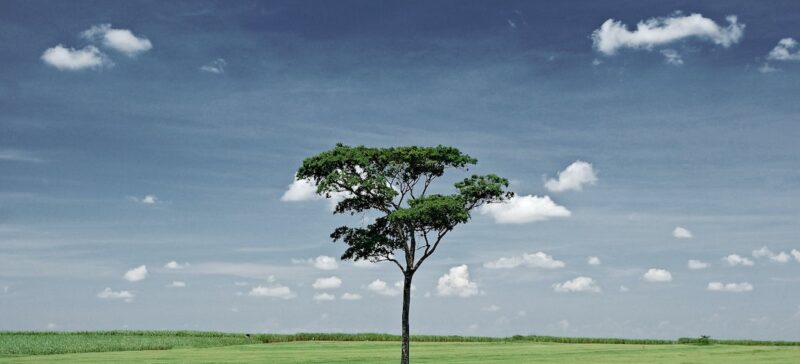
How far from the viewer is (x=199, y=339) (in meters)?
102

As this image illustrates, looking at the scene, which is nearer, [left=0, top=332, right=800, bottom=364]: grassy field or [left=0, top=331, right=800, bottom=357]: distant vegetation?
[left=0, top=332, right=800, bottom=364]: grassy field

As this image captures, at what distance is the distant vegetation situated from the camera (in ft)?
289

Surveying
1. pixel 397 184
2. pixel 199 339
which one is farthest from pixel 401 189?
pixel 199 339

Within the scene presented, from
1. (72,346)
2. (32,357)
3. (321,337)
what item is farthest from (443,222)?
(321,337)

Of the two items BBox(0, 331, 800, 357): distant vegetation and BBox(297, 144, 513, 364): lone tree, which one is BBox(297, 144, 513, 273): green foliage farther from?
BBox(0, 331, 800, 357): distant vegetation

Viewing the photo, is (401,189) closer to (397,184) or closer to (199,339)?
(397,184)

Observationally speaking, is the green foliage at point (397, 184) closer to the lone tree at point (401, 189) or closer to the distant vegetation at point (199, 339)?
the lone tree at point (401, 189)

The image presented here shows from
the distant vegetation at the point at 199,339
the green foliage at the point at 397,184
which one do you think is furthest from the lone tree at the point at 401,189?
the distant vegetation at the point at 199,339

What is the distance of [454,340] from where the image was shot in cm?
10875

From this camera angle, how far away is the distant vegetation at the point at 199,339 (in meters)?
88.2

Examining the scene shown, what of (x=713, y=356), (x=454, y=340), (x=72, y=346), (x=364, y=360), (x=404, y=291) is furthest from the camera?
(x=454, y=340)

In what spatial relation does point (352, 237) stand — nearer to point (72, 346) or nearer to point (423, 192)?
point (423, 192)

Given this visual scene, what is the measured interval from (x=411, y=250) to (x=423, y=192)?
4.87m

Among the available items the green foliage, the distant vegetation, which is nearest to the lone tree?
the green foliage
